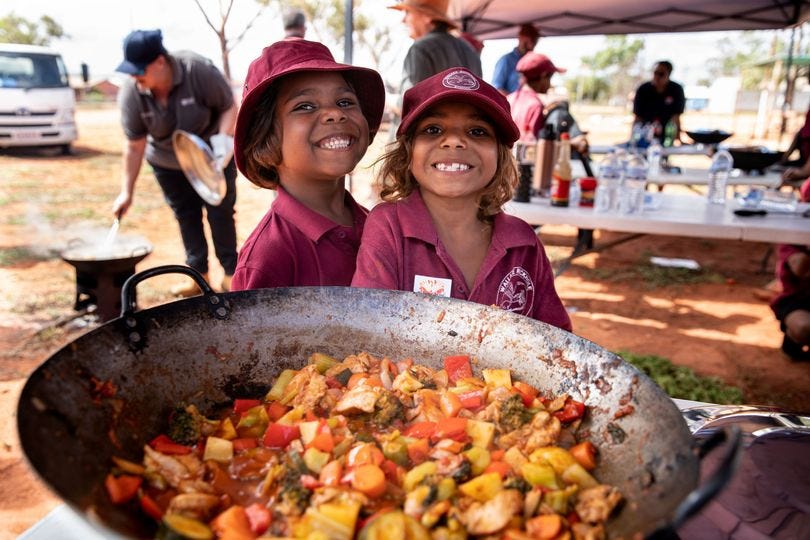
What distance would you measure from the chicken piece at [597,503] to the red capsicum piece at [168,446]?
94cm

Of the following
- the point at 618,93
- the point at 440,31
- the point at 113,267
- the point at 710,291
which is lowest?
the point at 710,291

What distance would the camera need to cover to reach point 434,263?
87.5 inches

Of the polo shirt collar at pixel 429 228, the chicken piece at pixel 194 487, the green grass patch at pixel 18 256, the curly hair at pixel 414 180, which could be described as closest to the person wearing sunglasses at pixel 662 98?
the curly hair at pixel 414 180

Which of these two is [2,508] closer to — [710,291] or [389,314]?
[389,314]

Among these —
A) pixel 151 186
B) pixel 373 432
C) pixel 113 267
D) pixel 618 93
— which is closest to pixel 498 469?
pixel 373 432

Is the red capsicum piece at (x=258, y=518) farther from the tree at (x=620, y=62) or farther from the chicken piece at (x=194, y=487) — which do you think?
the tree at (x=620, y=62)

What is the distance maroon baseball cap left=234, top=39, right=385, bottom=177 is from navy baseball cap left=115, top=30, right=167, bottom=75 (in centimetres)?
299

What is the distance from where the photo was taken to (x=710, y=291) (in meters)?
7.07

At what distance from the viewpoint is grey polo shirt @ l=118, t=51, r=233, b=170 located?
5262mm

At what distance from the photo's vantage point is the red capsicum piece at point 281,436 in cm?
143

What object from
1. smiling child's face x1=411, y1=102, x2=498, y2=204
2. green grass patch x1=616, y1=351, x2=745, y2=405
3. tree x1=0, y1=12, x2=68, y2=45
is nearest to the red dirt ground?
green grass patch x1=616, y1=351, x2=745, y2=405

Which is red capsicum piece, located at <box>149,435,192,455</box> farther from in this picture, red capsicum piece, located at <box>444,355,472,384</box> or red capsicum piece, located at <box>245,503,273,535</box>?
red capsicum piece, located at <box>444,355,472,384</box>

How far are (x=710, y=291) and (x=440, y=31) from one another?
4.78 metres

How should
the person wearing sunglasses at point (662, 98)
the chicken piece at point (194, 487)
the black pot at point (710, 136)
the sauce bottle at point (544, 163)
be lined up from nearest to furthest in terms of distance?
the chicken piece at point (194, 487), the sauce bottle at point (544, 163), the black pot at point (710, 136), the person wearing sunglasses at point (662, 98)
